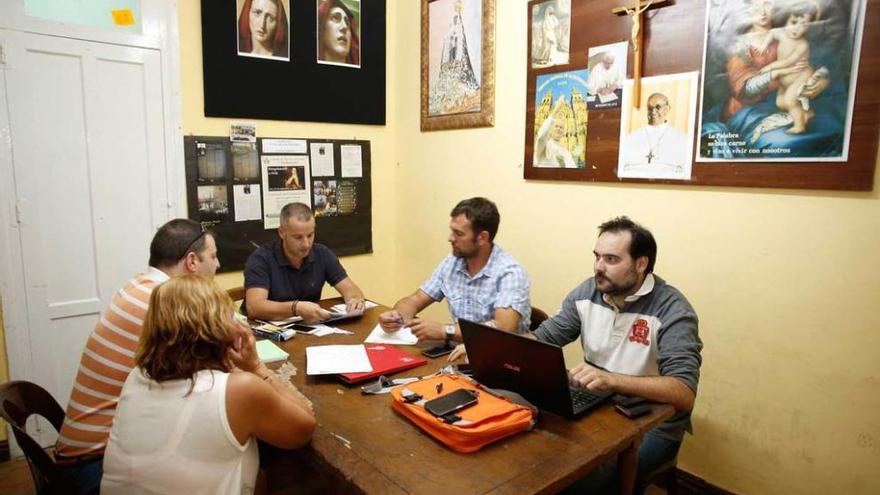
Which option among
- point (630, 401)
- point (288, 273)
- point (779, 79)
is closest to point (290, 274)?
point (288, 273)

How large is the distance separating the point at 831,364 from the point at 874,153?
79 cm

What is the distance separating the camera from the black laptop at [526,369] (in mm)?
1320

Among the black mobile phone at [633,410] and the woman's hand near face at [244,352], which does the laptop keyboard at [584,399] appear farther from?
the woman's hand near face at [244,352]

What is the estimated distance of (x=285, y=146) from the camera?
3.37 m

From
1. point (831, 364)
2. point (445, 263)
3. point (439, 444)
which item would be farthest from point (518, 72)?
point (439, 444)

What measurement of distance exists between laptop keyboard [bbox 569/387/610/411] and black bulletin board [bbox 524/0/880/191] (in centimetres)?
121

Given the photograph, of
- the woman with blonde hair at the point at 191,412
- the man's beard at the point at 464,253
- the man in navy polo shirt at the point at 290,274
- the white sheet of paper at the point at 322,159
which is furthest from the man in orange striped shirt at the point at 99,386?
the white sheet of paper at the point at 322,159

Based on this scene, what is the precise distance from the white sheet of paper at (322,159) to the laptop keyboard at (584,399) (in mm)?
2509

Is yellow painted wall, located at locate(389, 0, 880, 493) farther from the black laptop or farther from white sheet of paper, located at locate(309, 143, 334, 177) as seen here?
white sheet of paper, located at locate(309, 143, 334, 177)

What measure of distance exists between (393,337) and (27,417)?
117 centimetres

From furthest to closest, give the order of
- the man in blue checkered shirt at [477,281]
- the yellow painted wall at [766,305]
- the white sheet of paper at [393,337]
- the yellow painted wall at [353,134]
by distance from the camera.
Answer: the yellow painted wall at [353,134], the man in blue checkered shirt at [477,281], the white sheet of paper at [393,337], the yellow painted wall at [766,305]

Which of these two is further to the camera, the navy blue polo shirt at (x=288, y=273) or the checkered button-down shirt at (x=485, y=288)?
the navy blue polo shirt at (x=288, y=273)

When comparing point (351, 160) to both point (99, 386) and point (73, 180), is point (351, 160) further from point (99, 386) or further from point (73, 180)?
point (99, 386)

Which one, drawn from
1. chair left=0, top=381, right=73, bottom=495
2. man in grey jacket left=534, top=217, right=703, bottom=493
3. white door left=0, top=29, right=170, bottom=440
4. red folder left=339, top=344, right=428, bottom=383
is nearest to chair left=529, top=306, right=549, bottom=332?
man in grey jacket left=534, top=217, right=703, bottom=493
